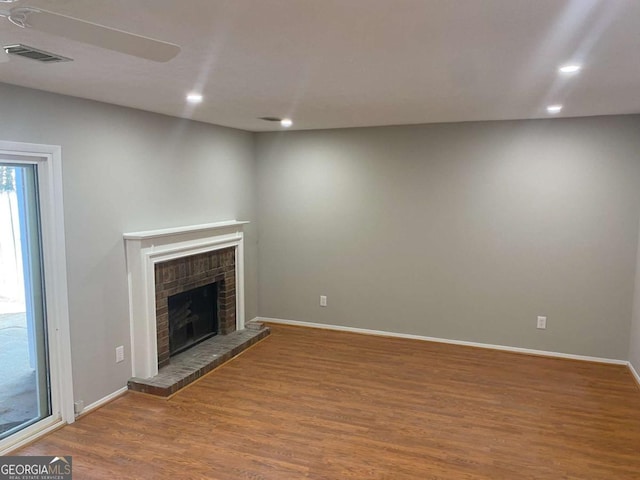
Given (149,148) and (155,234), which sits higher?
(149,148)

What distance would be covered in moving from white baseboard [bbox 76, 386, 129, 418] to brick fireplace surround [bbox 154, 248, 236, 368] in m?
0.38

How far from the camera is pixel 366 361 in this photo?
4.50 metres

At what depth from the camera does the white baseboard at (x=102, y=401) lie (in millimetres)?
3418

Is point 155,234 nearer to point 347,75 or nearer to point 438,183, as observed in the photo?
point 347,75

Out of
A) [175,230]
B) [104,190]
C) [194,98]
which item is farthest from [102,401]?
[194,98]

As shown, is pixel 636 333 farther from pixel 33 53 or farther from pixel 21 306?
pixel 21 306

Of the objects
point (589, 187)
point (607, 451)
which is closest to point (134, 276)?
point (607, 451)

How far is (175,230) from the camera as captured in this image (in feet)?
13.2

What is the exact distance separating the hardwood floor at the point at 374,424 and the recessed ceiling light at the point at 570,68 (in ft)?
7.70

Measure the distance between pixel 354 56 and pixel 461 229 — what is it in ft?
9.99

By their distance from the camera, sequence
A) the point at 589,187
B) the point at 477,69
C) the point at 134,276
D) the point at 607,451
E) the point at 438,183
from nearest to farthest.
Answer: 1. the point at 477,69
2. the point at 607,451
3. the point at 134,276
4. the point at 589,187
5. the point at 438,183

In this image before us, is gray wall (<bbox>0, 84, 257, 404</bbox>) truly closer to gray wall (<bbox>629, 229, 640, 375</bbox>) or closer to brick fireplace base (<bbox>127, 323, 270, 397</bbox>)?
brick fireplace base (<bbox>127, 323, 270, 397</bbox>)

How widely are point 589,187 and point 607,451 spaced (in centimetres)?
245

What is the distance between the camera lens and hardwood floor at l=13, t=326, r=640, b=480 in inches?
109
